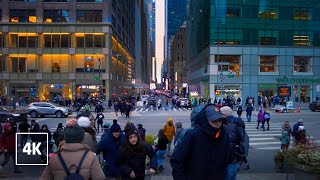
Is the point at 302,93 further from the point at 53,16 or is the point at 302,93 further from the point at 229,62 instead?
the point at 53,16

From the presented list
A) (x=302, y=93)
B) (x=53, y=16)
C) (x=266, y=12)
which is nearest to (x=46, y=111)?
(x=53, y=16)

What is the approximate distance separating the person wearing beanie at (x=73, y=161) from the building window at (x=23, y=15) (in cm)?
6133

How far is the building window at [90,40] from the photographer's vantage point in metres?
61.5

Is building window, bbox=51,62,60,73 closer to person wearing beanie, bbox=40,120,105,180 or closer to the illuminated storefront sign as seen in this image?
the illuminated storefront sign

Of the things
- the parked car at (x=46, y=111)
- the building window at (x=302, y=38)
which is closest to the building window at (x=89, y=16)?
the parked car at (x=46, y=111)

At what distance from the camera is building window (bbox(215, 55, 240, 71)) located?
61406 mm

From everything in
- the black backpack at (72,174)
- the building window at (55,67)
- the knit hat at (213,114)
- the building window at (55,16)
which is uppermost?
the building window at (55,16)

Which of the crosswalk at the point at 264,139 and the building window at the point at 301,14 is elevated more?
the building window at the point at 301,14

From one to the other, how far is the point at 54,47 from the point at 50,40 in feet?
4.35

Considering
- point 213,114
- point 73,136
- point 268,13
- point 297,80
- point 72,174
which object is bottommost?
point 72,174

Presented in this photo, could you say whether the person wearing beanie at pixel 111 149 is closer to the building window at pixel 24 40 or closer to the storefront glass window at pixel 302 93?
the building window at pixel 24 40

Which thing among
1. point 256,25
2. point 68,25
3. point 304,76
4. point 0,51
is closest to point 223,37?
point 256,25

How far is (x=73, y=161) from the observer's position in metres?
4.15

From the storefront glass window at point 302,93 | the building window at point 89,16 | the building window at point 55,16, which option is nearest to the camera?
the building window at point 55,16
